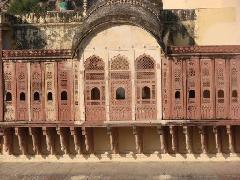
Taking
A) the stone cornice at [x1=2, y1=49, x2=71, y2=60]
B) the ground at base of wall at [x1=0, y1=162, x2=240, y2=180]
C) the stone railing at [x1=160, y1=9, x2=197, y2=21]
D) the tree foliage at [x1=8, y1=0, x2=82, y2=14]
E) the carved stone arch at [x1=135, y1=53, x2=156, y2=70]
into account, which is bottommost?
the ground at base of wall at [x1=0, y1=162, x2=240, y2=180]

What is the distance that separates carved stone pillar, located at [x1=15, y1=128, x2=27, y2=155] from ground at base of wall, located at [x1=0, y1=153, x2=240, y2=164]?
0.84ft

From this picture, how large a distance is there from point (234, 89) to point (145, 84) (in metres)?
2.92

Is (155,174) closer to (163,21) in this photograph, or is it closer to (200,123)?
(200,123)

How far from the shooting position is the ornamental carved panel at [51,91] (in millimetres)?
18797

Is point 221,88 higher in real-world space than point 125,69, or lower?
lower

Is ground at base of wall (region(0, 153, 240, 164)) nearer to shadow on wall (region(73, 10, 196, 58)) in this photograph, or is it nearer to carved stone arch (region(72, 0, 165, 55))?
carved stone arch (region(72, 0, 165, 55))

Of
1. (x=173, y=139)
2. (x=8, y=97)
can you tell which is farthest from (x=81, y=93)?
(x=173, y=139)

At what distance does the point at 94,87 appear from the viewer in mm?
18625

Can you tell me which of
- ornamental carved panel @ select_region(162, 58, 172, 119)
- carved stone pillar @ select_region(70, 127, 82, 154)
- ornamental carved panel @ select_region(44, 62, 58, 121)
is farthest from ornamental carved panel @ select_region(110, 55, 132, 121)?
ornamental carved panel @ select_region(44, 62, 58, 121)

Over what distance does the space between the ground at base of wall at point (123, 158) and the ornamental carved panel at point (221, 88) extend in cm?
152

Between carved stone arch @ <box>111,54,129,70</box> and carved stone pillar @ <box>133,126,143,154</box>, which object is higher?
carved stone arch @ <box>111,54,129,70</box>

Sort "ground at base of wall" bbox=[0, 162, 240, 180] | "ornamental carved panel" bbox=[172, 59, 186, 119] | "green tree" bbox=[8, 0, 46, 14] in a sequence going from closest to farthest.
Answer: "ground at base of wall" bbox=[0, 162, 240, 180]
"ornamental carved panel" bbox=[172, 59, 186, 119]
"green tree" bbox=[8, 0, 46, 14]

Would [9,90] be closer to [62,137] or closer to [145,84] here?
[62,137]

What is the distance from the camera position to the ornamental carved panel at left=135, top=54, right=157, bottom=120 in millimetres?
18375
